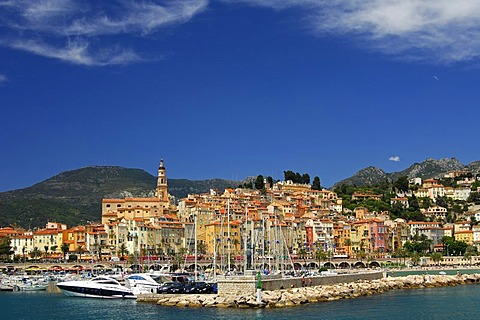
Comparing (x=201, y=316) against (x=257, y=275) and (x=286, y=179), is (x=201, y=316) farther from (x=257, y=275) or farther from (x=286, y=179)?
(x=286, y=179)

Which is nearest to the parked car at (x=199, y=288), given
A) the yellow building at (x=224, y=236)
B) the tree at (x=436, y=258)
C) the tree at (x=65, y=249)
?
the yellow building at (x=224, y=236)

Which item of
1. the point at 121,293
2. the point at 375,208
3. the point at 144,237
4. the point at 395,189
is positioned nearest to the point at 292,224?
the point at 144,237

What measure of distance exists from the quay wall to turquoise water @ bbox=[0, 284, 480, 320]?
2.59 metres

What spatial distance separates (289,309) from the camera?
39625 mm

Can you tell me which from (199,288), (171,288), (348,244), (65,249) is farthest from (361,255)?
(171,288)

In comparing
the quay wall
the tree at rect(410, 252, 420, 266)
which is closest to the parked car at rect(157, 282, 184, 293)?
the quay wall

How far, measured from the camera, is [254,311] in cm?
3872

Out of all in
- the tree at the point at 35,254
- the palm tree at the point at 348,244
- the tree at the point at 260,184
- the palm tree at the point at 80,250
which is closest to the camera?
the palm tree at the point at 80,250

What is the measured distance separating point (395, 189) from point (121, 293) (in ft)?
345

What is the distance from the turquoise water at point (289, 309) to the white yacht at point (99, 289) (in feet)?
2.46

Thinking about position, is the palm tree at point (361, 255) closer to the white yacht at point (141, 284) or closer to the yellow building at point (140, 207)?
the yellow building at point (140, 207)

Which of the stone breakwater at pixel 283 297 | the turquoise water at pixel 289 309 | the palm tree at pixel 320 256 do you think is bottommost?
the turquoise water at pixel 289 309

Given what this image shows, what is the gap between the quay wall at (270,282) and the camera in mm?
41906

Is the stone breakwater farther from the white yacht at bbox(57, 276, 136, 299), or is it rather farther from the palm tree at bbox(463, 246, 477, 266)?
the palm tree at bbox(463, 246, 477, 266)
